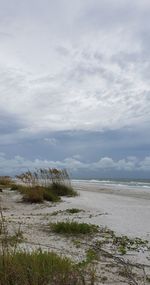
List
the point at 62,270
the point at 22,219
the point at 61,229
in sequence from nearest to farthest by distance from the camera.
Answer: the point at 62,270 < the point at 61,229 < the point at 22,219

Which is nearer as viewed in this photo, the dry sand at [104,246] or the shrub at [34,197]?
the dry sand at [104,246]

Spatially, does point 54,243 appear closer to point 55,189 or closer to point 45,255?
point 45,255

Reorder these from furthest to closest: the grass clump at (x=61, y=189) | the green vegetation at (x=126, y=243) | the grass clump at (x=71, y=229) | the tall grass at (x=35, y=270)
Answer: the grass clump at (x=61, y=189) < the grass clump at (x=71, y=229) < the green vegetation at (x=126, y=243) < the tall grass at (x=35, y=270)

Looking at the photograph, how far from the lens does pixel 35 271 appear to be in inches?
171

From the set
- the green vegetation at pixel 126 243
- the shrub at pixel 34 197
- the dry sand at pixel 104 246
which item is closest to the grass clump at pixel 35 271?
the dry sand at pixel 104 246

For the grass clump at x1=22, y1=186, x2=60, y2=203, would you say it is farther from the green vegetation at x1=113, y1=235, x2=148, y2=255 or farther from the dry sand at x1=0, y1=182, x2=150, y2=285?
the green vegetation at x1=113, y1=235, x2=148, y2=255

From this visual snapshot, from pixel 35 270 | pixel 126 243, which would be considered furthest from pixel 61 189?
pixel 35 270

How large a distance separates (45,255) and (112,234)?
3.93 metres

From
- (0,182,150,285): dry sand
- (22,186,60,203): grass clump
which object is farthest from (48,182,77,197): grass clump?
(0,182,150,285): dry sand

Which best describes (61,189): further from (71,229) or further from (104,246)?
(104,246)

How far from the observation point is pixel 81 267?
5.07m

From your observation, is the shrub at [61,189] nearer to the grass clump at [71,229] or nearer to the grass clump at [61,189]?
the grass clump at [61,189]

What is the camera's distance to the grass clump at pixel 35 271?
4.23 m

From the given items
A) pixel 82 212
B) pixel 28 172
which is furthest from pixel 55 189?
pixel 82 212
